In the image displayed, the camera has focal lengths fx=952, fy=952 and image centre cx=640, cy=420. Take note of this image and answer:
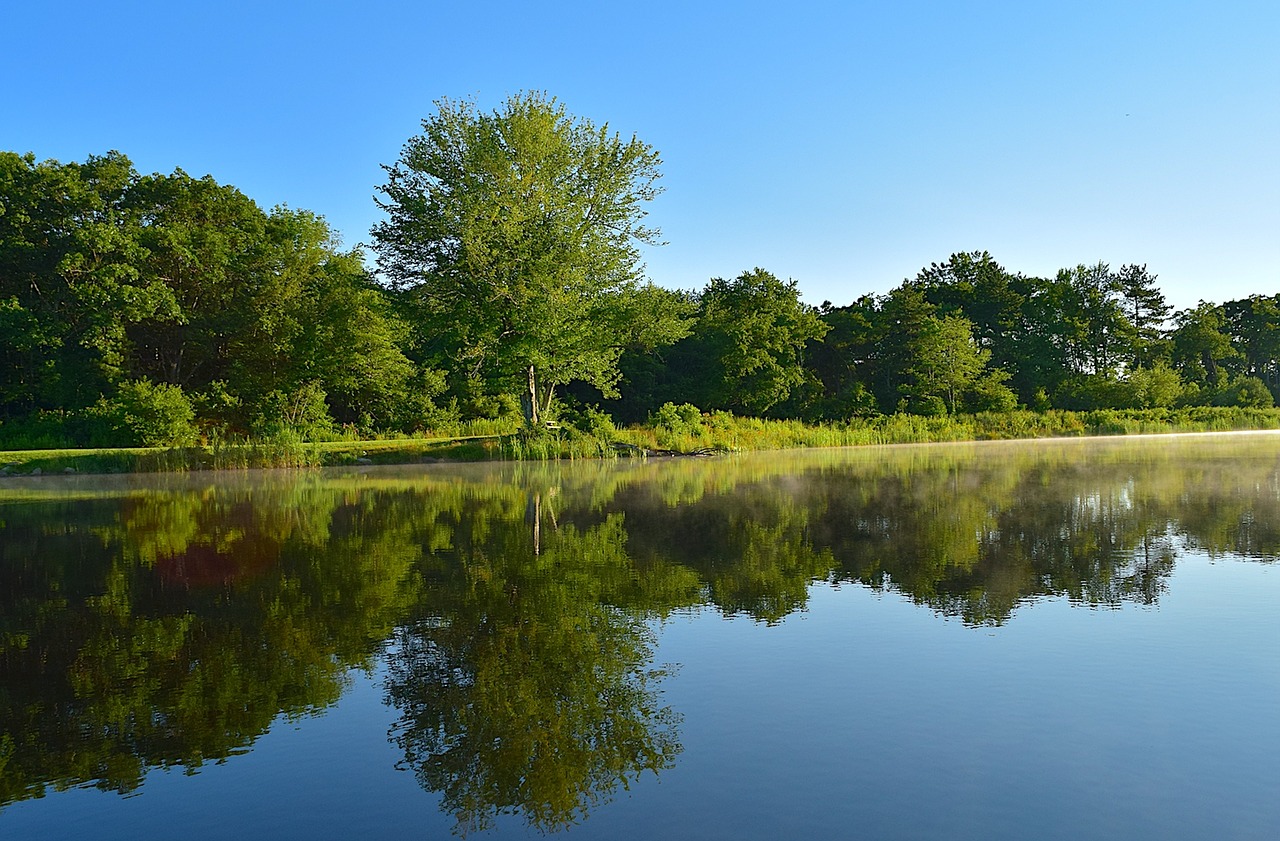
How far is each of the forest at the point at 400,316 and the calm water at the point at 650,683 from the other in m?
21.0

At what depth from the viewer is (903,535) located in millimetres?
11141

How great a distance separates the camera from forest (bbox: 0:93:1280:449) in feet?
104

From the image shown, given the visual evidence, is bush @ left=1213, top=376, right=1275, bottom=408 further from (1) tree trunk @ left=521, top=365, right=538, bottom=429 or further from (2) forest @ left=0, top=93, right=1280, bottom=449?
(1) tree trunk @ left=521, top=365, right=538, bottom=429

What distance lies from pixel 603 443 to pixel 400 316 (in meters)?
8.37

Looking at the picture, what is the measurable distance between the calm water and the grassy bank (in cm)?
1728

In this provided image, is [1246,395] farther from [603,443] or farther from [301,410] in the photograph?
[301,410]

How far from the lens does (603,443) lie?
32031mm

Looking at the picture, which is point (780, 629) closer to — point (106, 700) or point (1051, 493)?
point (106, 700)

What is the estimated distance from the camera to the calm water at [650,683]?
12.0 ft

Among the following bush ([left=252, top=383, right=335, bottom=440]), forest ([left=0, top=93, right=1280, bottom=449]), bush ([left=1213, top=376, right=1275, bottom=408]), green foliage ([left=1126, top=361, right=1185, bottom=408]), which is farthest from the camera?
bush ([left=1213, top=376, right=1275, bottom=408])

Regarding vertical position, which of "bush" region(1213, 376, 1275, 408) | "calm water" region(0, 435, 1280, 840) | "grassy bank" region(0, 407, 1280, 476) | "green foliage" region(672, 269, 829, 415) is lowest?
"calm water" region(0, 435, 1280, 840)

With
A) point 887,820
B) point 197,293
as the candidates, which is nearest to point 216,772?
point 887,820

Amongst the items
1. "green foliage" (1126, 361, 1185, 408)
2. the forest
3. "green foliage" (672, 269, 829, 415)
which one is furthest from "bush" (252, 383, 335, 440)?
"green foliage" (1126, 361, 1185, 408)

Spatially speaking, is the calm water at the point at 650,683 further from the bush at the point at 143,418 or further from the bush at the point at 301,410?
the bush at the point at 301,410
